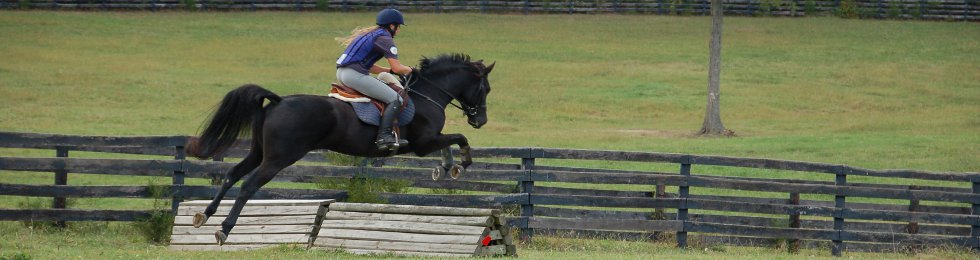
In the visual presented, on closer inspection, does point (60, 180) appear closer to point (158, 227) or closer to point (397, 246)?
point (158, 227)

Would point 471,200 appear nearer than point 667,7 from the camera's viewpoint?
Yes

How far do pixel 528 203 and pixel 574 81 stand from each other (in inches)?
1024

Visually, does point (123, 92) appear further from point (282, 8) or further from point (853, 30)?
point (853, 30)

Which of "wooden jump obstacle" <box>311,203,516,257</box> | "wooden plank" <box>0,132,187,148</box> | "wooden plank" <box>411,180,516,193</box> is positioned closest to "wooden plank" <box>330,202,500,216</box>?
"wooden jump obstacle" <box>311,203,516,257</box>

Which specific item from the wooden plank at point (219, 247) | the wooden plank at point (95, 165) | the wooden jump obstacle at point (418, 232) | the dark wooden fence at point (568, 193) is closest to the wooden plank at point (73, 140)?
the dark wooden fence at point (568, 193)

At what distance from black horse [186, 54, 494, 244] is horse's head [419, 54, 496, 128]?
0.01 m

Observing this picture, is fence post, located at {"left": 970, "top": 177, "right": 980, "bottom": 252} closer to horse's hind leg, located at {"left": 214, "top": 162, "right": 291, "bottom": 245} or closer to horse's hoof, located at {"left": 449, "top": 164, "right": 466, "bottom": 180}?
horse's hoof, located at {"left": 449, "top": 164, "right": 466, "bottom": 180}

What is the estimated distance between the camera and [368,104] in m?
11.7

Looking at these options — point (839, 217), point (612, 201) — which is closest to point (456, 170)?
point (612, 201)

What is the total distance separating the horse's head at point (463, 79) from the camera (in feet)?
41.1

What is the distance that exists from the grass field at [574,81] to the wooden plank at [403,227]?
2.09 ft

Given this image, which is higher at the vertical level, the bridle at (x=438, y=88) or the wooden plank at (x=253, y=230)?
the bridle at (x=438, y=88)

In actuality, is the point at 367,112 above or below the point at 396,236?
above

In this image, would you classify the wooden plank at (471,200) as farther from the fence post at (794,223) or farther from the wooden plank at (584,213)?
the fence post at (794,223)
